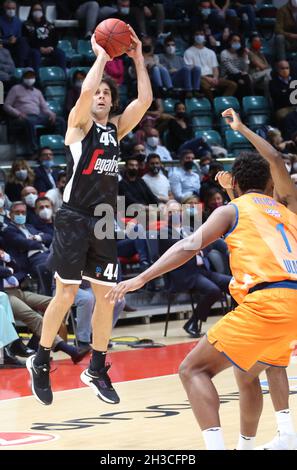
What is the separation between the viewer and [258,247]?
507cm

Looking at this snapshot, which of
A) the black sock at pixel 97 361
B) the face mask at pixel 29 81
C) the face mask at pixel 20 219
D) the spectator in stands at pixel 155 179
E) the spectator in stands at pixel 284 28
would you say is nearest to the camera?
the black sock at pixel 97 361

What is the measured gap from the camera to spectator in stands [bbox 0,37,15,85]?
563 inches

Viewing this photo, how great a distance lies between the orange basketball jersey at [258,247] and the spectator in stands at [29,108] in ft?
29.9

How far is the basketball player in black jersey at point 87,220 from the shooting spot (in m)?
6.69

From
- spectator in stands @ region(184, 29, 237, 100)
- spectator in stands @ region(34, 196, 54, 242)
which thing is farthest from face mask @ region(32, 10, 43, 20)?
spectator in stands @ region(34, 196, 54, 242)

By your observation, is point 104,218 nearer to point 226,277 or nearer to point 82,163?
point 82,163

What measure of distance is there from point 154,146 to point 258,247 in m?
9.42

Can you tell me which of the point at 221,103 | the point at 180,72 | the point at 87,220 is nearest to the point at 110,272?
the point at 87,220

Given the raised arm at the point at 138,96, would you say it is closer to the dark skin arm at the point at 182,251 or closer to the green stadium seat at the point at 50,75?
the dark skin arm at the point at 182,251

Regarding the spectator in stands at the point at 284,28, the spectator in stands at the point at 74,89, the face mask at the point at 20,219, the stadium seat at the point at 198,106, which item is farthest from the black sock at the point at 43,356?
the spectator in stands at the point at 284,28

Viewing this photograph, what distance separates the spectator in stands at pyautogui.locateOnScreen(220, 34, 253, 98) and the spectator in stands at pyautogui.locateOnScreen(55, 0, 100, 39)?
244 cm

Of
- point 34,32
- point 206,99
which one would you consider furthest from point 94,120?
point 206,99

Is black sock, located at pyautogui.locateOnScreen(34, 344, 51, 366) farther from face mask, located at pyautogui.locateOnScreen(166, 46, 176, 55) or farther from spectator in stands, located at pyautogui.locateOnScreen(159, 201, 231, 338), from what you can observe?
face mask, located at pyautogui.locateOnScreen(166, 46, 176, 55)

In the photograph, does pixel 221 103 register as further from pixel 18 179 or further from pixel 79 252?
pixel 79 252
